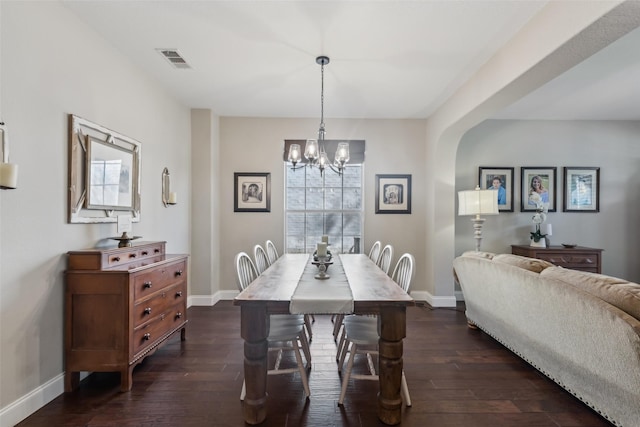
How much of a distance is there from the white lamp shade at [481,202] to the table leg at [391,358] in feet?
8.58

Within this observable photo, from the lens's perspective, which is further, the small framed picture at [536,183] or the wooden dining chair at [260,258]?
the small framed picture at [536,183]

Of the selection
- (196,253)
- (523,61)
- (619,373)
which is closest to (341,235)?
(196,253)

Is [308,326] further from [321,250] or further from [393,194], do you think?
[393,194]

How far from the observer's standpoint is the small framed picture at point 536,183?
4.71 metres

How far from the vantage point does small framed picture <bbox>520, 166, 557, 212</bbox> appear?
4.71m

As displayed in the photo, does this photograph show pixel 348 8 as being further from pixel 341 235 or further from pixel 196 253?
pixel 196 253

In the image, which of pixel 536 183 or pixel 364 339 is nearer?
pixel 364 339

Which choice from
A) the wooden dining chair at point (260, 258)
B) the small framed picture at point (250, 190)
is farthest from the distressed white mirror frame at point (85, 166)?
the small framed picture at point (250, 190)

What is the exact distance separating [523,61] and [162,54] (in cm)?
306

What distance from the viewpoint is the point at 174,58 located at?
2.96m

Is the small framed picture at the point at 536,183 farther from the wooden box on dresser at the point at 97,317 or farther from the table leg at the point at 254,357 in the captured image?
the wooden box on dresser at the point at 97,317

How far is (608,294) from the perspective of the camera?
174cm

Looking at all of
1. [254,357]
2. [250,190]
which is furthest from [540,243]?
[254,357]

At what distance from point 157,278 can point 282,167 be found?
2557 millimetres
